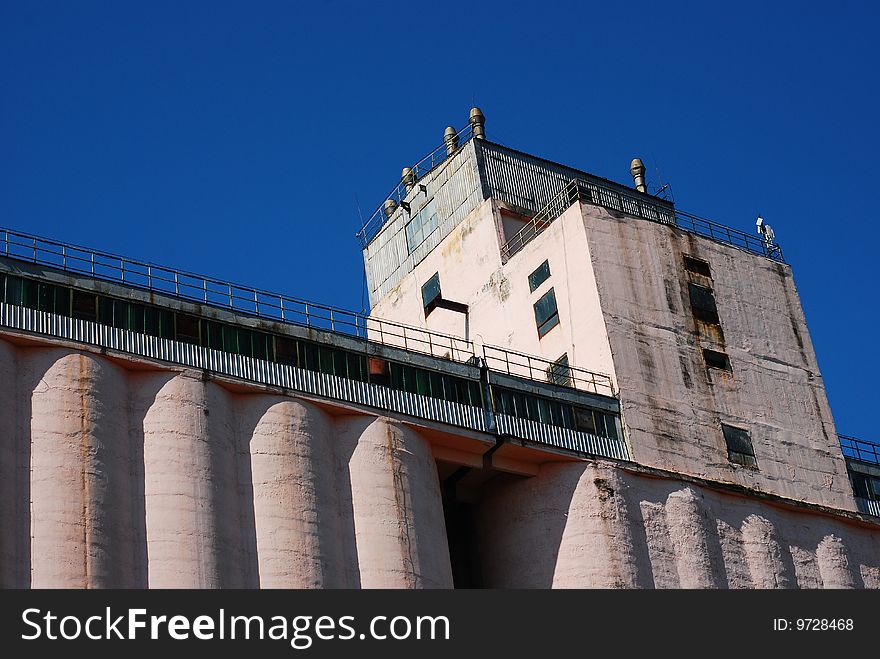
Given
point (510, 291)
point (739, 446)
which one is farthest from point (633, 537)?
point (510, 291)

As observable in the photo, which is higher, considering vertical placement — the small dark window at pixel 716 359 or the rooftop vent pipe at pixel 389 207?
the rooftop vent pipe at pixel 389 207

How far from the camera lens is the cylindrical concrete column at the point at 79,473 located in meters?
42.0

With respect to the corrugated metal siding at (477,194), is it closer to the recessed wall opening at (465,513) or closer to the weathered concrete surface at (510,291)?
the weathered concrete surface at (510,291)

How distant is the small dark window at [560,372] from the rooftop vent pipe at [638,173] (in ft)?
54.4

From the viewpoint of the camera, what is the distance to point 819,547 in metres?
57.2

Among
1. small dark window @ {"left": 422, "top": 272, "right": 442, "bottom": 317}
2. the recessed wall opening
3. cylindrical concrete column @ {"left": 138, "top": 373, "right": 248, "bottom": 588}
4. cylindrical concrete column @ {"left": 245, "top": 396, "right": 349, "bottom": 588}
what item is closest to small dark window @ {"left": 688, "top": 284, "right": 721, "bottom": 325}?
the recessed wall opening

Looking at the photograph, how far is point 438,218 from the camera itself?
68625 mm

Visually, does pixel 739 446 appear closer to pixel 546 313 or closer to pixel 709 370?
pixel 709 370

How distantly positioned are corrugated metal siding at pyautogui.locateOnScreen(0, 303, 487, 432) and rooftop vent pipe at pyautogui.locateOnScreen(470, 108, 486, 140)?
1924 cm

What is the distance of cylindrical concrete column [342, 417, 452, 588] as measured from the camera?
155 feet

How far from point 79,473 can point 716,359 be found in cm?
2588

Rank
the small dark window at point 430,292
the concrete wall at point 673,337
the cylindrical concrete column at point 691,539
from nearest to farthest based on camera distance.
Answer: the cylindrical concrete column at point 691,539
the concrete wall at point 673,337
the small dark window at point 430,292

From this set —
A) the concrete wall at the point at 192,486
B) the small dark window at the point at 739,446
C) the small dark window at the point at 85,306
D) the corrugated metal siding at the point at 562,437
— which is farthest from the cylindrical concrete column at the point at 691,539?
the small dark window at the point at 85,306
